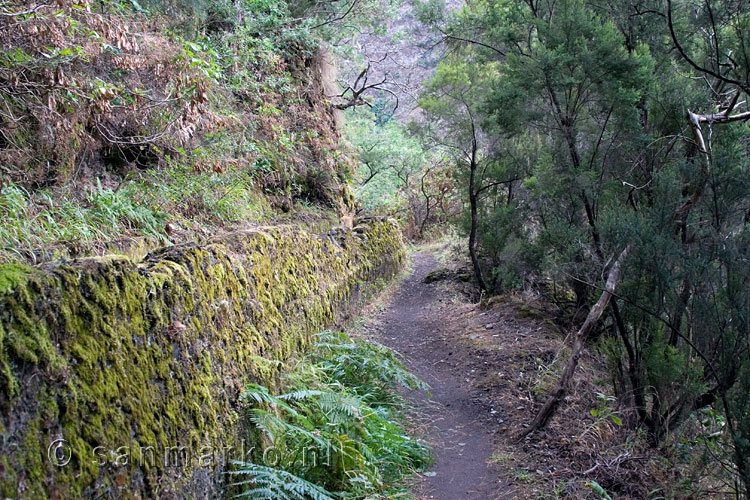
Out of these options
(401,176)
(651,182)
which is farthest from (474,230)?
(401,176)

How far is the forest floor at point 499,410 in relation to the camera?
4488 millimetres

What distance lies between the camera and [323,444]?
372 centimetres

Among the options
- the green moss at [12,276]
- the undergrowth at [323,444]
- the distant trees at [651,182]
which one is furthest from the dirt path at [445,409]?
the green moss at [12,276]

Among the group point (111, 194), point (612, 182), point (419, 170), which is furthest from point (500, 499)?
point (419, 170)

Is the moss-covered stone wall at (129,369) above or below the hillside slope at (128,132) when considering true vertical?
below

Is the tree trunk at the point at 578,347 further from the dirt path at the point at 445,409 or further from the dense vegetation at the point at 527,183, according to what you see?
the dirt path at the point at 445,409


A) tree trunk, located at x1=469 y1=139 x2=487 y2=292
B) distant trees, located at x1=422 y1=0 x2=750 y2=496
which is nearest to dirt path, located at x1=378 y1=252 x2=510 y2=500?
tree trunk, located at x1=469 y1=139 x2=487 y2=292

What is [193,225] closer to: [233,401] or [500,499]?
[233,401]

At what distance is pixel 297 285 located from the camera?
6.39m

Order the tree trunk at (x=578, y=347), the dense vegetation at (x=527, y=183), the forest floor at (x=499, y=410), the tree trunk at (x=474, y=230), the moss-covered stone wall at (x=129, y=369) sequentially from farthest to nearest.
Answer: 1. the tree trunk at (x=474, y=230)
2. the tree trunk at (x=578, y=347)
3. the forest floor at (x=499, y=410)
4. the dense vegetation at (x=527, y=183)
5. the moss-covered stone wall at (x=129, y=369)

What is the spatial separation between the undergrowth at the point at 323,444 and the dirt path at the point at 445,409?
319mm

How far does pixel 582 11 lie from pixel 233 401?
5919 millimetres

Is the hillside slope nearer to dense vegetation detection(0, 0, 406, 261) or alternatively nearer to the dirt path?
dense vegetation detection(0, 0, 406, 261)

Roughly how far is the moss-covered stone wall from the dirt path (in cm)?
184
